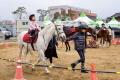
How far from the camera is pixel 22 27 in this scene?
55.3m

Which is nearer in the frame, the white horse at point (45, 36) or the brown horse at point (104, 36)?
the white horse at point (45, 36)

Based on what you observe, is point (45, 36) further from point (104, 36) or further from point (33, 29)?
point (104, 36)

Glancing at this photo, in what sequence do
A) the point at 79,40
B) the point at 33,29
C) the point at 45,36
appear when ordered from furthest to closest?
the point at 33,29 → the point at 45,36 → the point at 79,40

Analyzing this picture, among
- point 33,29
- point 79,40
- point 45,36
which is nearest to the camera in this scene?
point 79,40

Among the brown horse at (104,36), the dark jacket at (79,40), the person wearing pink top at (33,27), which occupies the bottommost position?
the brown horse at (104,36)

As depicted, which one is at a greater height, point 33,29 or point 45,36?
point 33,29

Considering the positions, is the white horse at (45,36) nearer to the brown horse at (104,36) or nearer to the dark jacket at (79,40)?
the dark jacket at (79,40)

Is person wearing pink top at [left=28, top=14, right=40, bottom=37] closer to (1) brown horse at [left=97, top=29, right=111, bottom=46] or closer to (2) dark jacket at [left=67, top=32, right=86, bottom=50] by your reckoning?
(2) dark jacket at [left=67, top=32, right=86, bottom=50]

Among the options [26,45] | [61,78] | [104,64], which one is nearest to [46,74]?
[61,78]

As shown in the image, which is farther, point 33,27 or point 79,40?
point 33,27

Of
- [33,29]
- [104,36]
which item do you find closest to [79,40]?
[33,29]

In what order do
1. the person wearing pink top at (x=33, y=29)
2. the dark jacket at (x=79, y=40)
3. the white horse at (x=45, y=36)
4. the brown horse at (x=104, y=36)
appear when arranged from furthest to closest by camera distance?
1. the brown horse at (x=104, y=36)
2. the person wearing pink top at (x=33, y=29)
3. the white horse at (x=45, y=36)
4. the dark jacket at (x=79, y=40)

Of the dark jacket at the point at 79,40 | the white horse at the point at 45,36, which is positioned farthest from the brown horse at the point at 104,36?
the dark jacket at the point at 79,40

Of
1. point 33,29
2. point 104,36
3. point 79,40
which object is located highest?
point 33,29
